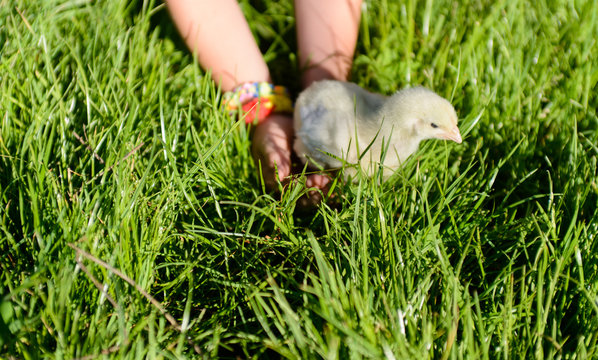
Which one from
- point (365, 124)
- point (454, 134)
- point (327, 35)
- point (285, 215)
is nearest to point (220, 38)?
point (327, 35)

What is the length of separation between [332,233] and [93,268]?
0.54 m

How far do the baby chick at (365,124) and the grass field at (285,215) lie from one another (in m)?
0.09

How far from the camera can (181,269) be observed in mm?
1256

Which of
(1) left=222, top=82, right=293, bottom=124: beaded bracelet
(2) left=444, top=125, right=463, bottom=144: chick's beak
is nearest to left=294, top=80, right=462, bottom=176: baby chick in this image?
(2) left=444, top=125, right=463, bottom=144: chick's beak

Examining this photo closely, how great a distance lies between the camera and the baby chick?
1322 mm

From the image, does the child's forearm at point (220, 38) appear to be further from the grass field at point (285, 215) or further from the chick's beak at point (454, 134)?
the chick's beak at point (454, 134)

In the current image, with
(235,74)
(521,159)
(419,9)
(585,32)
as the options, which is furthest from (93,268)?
(585,32)

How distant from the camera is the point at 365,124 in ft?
4.64

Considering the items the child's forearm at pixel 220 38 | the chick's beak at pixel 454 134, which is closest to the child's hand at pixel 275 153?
the child's forearm at pixel 220 38

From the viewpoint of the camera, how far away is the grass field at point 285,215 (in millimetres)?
1008

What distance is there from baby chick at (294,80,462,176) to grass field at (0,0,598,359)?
0.30 ft

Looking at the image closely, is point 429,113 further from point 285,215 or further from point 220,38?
point 220,38

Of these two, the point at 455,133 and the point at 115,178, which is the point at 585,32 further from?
the point at 115,178

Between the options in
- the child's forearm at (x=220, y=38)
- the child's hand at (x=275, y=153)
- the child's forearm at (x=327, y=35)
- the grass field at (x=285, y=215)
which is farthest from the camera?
the child's forearm at (x=327, y=35)
